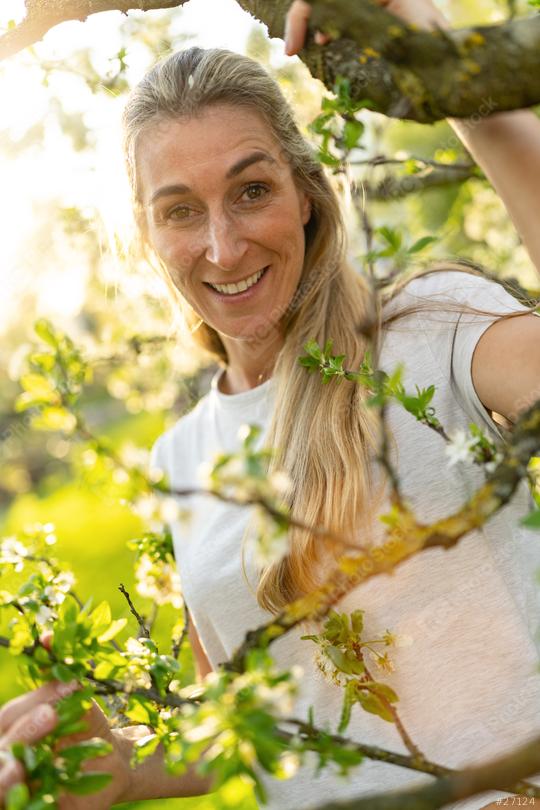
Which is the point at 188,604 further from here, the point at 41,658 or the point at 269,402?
→ the point at 41,658

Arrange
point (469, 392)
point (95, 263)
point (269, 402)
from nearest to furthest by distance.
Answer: point (469, 392), point (269, 402), point (95, 263)

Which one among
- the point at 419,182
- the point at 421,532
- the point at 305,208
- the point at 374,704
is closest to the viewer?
the point at 421,532

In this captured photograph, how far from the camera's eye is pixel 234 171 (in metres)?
2.01

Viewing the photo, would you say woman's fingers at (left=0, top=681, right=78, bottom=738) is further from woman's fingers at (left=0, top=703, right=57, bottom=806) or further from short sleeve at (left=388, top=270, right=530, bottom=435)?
short sleeve at (left=388, top=270, right=530, bottom=435)

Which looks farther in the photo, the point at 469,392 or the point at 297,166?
the point at 297,166

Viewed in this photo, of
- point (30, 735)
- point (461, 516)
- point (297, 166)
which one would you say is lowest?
point (30, 735)

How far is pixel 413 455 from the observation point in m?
1.98

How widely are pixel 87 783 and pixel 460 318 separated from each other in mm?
1273

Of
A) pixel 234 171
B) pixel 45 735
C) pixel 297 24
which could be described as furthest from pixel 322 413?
pixel 45 735

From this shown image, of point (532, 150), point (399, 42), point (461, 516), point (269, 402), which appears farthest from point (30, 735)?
point (269, 402)

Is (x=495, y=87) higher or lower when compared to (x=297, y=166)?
higher

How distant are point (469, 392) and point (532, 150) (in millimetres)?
661

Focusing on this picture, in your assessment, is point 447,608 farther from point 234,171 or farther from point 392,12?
point 392,12

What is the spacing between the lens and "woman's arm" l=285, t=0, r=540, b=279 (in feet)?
4.18
